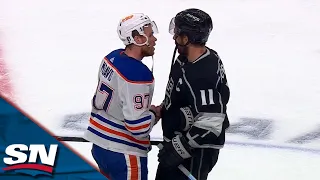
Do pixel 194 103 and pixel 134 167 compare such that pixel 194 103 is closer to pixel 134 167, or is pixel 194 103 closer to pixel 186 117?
pixel 186 117

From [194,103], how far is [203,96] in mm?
54

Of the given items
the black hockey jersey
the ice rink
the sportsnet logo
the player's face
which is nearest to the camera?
the black hockey jersey

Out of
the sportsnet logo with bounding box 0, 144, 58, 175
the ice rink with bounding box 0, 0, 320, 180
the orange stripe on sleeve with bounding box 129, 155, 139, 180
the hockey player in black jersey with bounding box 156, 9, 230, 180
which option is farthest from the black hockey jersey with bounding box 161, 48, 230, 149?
the sportsnet logo with bounding box 0, 144, 58, 175

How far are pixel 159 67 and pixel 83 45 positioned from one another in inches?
28.4

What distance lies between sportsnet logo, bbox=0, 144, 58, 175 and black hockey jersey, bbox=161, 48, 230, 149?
102 cm

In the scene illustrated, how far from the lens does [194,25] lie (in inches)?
103

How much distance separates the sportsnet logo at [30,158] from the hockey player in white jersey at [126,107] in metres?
0.69

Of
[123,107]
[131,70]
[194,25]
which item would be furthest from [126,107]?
[194,25]

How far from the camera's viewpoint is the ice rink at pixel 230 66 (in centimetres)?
374

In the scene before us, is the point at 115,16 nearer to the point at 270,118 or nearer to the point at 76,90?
the point at 76,90

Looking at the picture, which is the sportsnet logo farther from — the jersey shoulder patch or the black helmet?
the black helmet

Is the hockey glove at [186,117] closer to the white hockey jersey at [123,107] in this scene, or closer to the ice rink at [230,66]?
the white hockey jersey at [123,107]

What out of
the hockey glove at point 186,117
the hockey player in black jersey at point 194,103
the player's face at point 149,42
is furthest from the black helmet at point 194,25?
the hockey glove at point 186,117

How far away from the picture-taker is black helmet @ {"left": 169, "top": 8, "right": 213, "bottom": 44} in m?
2.61
